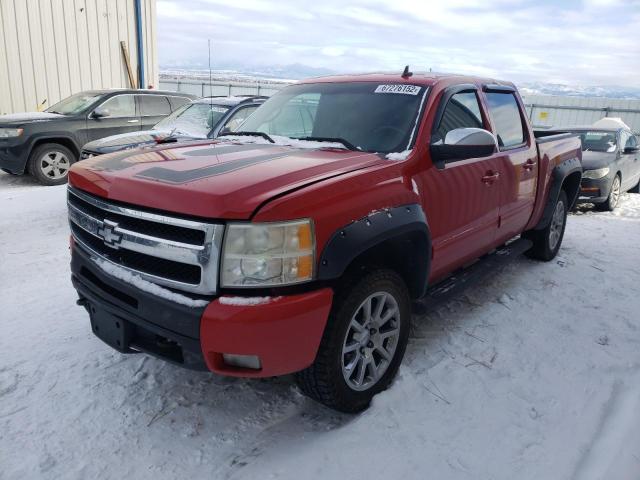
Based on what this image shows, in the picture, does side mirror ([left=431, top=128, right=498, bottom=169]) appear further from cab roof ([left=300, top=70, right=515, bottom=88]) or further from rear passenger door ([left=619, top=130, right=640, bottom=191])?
rear passenger door ([left=619, top=130, right=640, bottom=191])

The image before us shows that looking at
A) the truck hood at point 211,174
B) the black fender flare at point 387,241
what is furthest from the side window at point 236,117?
the black fender flare at point 387,241

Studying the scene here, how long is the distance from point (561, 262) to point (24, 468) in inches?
203

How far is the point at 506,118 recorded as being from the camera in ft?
14.3

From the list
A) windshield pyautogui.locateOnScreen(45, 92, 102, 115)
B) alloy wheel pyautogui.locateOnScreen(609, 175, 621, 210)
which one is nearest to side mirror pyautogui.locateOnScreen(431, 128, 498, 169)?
alloy wheel pyautogui.locateOnScreen(609, 175, 621, 210)

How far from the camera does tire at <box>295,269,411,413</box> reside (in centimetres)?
249

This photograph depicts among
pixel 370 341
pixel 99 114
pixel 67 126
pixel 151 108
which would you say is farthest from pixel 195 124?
pixel 370 341

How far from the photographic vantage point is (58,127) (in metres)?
8.76

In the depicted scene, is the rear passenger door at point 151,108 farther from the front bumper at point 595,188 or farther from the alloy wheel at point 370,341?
the alloy wheel at point 370,341

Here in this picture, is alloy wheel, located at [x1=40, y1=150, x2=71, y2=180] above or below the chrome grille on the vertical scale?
below

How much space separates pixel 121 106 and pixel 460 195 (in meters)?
8.29

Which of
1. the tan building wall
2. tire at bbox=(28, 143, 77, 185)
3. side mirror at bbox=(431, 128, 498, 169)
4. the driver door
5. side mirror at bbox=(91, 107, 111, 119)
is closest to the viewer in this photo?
side mirror at bbox=(431, 128, 498, 169)

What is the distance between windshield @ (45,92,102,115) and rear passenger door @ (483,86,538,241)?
7.86 metres

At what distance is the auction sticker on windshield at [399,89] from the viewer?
3.39m

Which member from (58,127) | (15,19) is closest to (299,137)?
(58,127)
